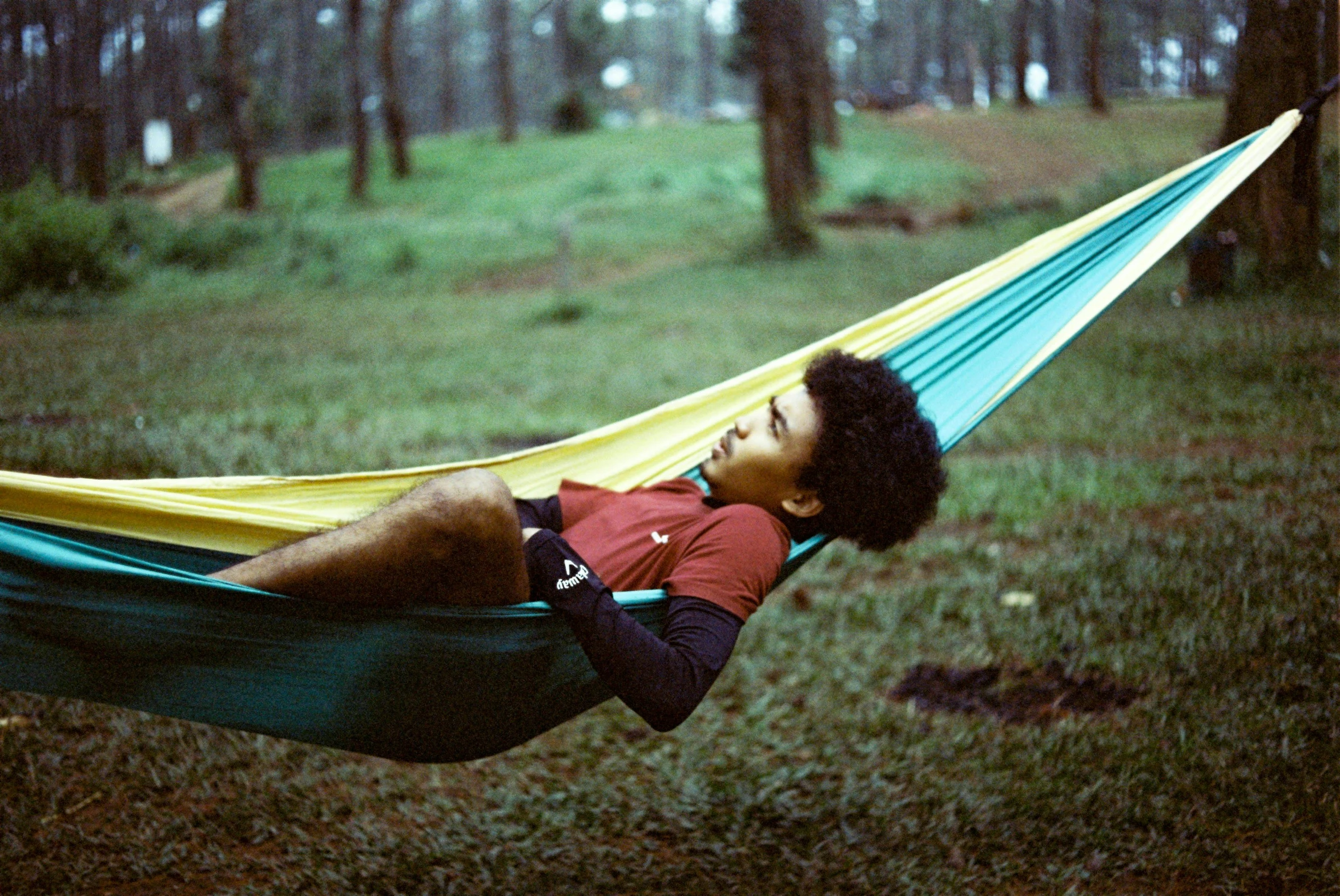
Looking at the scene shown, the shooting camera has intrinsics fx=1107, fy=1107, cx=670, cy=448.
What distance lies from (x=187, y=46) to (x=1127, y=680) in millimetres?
3811

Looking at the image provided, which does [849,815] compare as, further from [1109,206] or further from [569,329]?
[569,329]

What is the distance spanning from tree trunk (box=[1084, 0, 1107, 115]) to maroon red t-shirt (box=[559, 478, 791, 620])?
3517mm

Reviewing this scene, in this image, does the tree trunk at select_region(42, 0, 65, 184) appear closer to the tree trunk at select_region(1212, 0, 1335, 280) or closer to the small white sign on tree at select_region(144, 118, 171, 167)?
the small white sign on tree at select_region(144, 118, 171, 167)

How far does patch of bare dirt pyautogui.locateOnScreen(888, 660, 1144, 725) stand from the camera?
2504 mm

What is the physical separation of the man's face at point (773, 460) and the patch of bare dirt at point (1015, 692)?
36.6 inches

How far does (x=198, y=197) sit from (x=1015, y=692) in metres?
3.75

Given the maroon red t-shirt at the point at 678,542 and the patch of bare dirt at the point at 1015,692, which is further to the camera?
Answer: the patch of bare dirt at the point at 1015,692

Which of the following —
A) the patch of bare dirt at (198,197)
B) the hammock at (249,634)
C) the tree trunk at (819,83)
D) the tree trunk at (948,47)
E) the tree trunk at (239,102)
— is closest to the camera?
the hammock at (249,634)

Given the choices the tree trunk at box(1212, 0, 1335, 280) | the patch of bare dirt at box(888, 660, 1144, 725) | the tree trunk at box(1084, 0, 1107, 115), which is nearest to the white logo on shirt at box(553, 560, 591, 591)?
the patch of bare dirt at box(888, 660, 1144, 725)

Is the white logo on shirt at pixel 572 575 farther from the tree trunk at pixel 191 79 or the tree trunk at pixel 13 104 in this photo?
the tree trunk at pixel 191 79

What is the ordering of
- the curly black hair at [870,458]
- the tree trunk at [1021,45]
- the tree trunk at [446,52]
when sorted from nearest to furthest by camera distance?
the curly black hair at [870,458]
the tree trunk at [1021,45]
the tree trunk at [446,52]

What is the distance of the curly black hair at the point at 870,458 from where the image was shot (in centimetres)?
188

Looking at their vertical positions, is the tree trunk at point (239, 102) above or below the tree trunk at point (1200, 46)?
above

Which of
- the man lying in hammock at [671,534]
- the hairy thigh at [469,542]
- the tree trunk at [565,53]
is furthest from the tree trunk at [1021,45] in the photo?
the tree trunk at [565,53]
